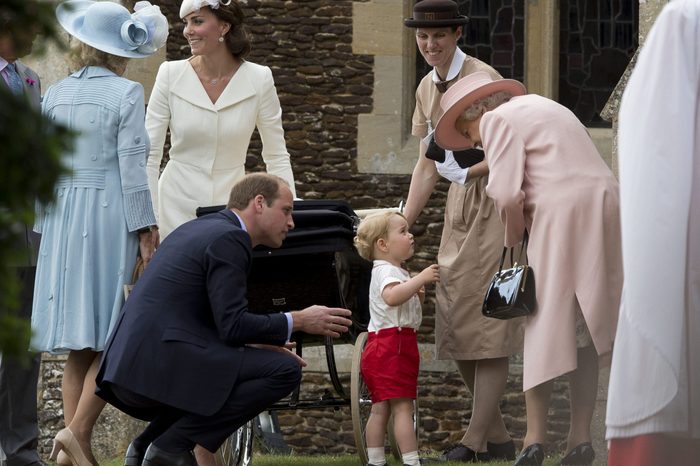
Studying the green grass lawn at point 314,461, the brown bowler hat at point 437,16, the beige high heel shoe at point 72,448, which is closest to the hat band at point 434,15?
the brown bowler hat at point 437,16

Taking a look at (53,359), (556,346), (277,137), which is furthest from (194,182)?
(53,359)

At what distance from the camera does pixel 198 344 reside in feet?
16.9

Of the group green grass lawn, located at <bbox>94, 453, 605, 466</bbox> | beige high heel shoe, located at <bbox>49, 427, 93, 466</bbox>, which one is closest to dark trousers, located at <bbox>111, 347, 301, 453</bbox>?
beige high heel shoe, located at <bbox>49, 427, 93, 466</bbox>

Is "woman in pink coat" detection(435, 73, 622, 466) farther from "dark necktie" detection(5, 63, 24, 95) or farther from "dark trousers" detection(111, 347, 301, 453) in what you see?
"dark necktie" detection(5, 63, 24, 95)

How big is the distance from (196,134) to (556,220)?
1.86 meters

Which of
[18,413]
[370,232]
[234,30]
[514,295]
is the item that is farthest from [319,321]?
[234,30]

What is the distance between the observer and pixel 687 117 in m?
3.31

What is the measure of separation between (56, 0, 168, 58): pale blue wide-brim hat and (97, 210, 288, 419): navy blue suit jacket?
1.33 metres

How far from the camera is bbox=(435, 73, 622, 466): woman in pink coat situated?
538cm

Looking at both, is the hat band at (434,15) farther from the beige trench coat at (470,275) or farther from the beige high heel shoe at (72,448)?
the beige high heel shoe at (72,448)

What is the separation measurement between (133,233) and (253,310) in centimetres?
62

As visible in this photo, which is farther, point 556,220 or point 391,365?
point 391,365

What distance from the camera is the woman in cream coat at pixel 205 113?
6.55m

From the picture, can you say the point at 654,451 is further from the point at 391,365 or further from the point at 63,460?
the point at 63,460
